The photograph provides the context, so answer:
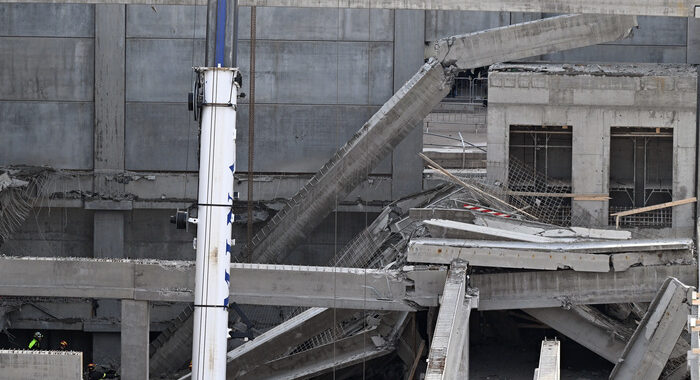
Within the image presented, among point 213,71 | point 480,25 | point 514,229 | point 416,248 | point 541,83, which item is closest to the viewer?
point 213,71

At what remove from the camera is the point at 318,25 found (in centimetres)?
3161

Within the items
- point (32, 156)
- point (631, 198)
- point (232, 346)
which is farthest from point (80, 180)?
point (631, 198)

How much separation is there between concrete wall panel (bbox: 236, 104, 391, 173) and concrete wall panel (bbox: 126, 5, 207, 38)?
2095 mm

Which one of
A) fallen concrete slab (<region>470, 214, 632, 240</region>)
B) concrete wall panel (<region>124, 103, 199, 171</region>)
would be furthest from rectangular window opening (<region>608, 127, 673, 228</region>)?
concrete wall panel (<region>124, 103, 199, 171</region>)

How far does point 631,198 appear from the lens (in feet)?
96.1

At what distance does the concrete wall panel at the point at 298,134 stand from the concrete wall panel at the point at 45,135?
11.9 ft

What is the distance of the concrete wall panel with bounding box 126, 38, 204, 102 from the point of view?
31.8 meters

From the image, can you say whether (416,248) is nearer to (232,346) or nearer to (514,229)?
(514,229)

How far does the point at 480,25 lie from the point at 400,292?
9.10 m

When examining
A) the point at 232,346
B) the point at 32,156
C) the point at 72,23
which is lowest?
the point at 232,346

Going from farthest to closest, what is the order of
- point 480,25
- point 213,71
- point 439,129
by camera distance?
1. point 439,129
2. point 480,25
3. point 213,71

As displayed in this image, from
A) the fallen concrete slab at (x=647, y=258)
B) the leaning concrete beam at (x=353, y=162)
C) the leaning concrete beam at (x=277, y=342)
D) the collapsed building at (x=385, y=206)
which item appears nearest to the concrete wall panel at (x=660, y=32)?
the collapsed building at (x=385, y=206)

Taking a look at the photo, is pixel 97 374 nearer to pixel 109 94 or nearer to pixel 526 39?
pixel 109 94

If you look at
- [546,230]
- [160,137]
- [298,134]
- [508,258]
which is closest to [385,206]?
[298,134]
